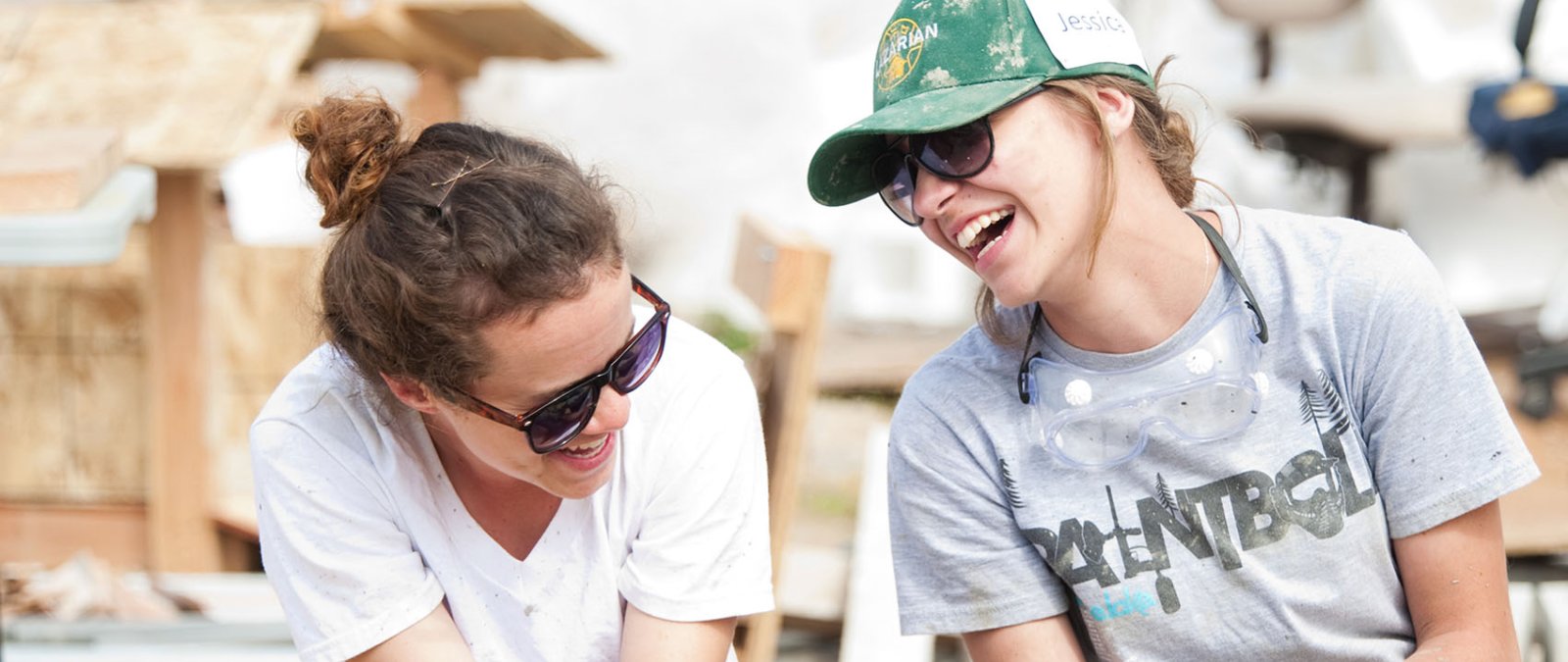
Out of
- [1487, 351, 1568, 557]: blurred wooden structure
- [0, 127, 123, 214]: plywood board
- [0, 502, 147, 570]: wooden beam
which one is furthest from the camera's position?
[0, 502, 147, 570]: wooden beam

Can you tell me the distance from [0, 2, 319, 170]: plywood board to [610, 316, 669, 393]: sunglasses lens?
205cm

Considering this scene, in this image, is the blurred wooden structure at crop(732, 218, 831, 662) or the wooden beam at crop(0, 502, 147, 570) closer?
the blurred wooden structure at crop(732, 218, 831, 662)

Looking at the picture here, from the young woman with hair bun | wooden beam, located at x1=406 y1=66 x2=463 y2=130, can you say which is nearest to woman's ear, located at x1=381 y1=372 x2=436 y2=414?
the young woman with hair bun

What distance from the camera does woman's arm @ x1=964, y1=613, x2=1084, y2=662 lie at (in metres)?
1.84

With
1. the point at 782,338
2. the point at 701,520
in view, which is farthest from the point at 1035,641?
the point at 782,338

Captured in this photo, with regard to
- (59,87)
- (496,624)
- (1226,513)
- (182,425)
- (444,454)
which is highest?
(1226,513)

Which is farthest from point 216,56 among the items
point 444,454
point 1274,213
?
point 1274,213

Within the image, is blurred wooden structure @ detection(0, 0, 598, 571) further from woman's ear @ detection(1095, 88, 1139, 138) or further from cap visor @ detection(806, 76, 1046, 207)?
woman's ear @ detection(1095, 88, 1139, 138)

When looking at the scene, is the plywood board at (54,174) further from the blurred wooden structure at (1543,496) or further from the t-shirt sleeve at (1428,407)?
the blurred wooden structure at (1543,496)

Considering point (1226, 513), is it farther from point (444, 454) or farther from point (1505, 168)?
point (1505, 168)

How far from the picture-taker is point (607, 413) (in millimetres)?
1738

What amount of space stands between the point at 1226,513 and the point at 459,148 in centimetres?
103

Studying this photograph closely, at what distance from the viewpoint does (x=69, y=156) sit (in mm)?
3277

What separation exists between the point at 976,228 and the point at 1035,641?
0.55 m
